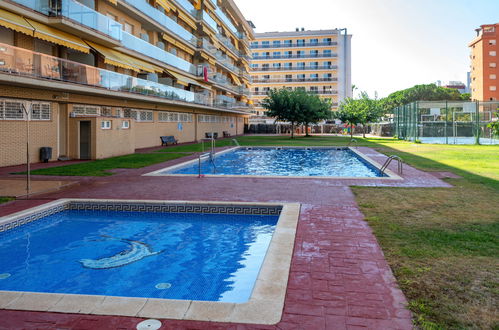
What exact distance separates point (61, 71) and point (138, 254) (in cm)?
1393

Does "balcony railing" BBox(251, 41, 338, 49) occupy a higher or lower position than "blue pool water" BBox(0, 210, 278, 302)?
higher

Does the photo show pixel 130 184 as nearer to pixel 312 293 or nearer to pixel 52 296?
pixel 52 296

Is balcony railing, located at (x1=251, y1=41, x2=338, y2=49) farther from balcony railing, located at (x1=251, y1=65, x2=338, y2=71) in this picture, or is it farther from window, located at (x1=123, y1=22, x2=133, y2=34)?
window, located at (x1=123, y1=22, x2=133, y2=34)

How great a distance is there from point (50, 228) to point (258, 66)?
82.4 metres

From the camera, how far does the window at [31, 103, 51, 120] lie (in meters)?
18.5

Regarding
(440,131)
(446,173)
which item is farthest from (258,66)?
(446,173)

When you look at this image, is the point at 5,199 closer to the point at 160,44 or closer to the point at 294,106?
the point at 160,44

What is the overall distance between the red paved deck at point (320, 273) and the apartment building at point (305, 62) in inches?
2963

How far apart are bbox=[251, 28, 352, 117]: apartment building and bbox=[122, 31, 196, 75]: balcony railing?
165 ft

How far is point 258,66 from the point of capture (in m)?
87.5

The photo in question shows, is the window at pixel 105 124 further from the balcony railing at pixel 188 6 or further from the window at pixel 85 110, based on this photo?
the balcony railing at pixel 188 6

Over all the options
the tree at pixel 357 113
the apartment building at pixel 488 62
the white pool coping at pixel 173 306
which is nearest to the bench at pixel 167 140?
the tree at pixel 357 113

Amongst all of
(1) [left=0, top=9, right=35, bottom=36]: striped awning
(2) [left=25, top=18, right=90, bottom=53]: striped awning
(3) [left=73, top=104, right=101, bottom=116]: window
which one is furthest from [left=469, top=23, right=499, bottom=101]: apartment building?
(1) [left=0, top=9, right=35, bottom=36]: striped awning

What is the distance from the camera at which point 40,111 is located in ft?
61.9
